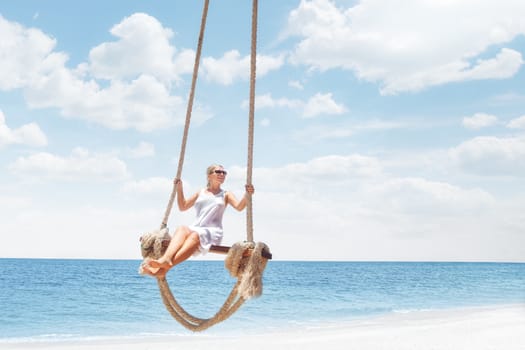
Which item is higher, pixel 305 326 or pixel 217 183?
pixel 217 183

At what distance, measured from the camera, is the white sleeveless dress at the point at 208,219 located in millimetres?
4500

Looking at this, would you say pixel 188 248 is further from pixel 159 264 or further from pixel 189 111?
pixel 189 111

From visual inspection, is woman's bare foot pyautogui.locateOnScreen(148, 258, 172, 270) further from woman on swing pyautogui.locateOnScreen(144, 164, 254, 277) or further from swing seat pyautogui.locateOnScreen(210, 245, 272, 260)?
swing seat pyautogui.locateOnScreen(210, 245, 272, 260)

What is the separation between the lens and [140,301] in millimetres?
29672

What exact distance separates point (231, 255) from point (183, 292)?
33.7 meters

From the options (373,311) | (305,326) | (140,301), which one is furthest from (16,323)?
(373,311)

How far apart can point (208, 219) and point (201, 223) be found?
0.06 m

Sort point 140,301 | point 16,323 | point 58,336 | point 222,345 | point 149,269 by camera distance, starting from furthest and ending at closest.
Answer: point 140,301 < point 16,323 < point 58,336 < point 222,345 < point 149,269

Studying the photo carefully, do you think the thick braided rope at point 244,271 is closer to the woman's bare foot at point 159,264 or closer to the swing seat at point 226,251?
the swing seat at point 226,251

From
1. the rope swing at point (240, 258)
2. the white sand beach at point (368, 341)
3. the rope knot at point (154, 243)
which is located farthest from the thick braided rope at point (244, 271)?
the white sand beach at point (368, 341)

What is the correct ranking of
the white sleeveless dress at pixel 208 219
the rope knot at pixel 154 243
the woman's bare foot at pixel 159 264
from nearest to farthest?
1. the woman's bare foot at pixel 159 264
2. the white sleeveless dress at pixel 208 219
3. the rope knot at pixel 154 243

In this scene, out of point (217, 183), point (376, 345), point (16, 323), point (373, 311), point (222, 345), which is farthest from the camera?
point (373, 311)

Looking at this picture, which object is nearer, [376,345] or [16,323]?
[376,345]

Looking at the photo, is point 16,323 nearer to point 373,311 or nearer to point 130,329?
point 130,329
